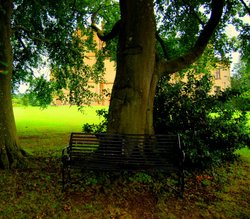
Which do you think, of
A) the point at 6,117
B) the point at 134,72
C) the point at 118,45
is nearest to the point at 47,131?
the point at 6,117

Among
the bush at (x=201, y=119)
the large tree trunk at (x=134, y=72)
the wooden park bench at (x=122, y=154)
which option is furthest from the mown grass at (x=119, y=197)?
the large tree trunk at (x=134, y=72)

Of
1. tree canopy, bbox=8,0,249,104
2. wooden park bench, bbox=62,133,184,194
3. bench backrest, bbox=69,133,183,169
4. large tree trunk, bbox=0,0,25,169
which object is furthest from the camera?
tree canopy, bbox=8,0,249,104

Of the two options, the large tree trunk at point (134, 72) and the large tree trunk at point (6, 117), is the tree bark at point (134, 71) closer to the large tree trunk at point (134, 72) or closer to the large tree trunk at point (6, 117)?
the large tree trunk at point (134, 72)

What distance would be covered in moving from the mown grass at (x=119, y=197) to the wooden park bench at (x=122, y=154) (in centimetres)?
33

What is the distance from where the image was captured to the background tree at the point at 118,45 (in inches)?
236

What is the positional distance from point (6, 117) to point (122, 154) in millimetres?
3259

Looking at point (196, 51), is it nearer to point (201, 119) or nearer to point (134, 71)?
point (201, 119)

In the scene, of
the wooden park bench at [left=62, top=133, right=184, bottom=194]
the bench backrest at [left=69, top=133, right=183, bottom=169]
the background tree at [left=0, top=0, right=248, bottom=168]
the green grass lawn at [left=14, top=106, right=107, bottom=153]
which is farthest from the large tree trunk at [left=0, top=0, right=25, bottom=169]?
the green grass lawn at [left=14, top=106, right=107, bottom=153]

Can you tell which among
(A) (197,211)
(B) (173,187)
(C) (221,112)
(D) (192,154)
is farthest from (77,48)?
(A) (197,211)

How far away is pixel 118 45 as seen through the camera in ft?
21.5

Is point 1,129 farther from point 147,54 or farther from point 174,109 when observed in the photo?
point 174,109

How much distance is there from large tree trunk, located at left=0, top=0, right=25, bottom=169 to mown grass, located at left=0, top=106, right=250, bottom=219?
0.52 metres

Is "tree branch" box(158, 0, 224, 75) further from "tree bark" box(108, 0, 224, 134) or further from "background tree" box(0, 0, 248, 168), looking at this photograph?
"tree bark" box(108, 0, 224, 134)

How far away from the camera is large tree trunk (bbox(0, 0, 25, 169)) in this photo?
643 cm
